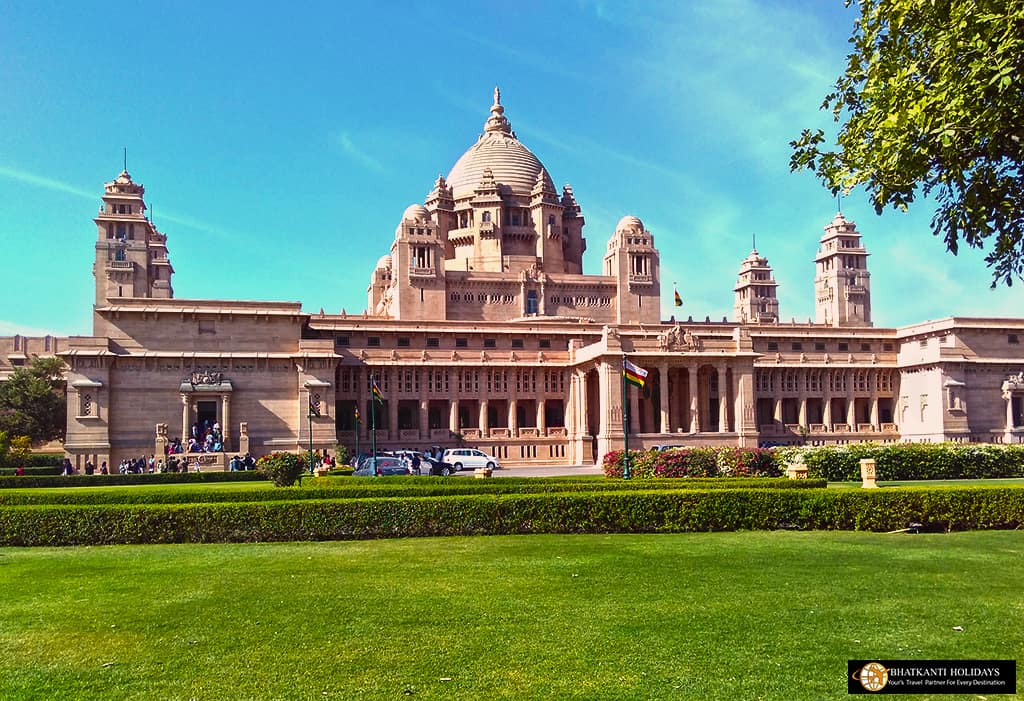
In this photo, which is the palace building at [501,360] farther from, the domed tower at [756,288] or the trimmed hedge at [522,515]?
the domed tower at [756,288]

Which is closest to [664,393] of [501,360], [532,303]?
[501,360]

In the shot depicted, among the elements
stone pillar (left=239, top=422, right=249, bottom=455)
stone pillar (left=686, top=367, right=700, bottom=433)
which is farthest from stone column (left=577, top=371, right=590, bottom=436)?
stone pillar (left=239, top=422, right=249, bottom=455)

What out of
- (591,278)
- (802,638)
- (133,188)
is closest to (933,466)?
(802,638)

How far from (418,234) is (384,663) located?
220 feet

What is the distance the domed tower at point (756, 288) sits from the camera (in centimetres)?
11512

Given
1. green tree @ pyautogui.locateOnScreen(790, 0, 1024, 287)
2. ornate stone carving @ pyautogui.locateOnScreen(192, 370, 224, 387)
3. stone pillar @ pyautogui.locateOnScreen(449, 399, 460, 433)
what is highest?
green tree @ pyautogui.locateOnScreen(790, 0, 1024, 287)

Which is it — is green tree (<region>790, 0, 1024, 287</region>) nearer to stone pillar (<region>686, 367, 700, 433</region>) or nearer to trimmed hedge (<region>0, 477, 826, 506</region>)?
trimmed hedge (<region>0, 477, 826, 506</region>)

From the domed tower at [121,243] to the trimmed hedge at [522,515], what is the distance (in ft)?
218

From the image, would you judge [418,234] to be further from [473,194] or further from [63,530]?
[63,530]

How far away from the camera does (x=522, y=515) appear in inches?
808

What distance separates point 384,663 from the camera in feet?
32.1

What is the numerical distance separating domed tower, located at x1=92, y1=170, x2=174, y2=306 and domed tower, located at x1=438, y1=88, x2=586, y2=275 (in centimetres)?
2739

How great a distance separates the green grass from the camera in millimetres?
9219

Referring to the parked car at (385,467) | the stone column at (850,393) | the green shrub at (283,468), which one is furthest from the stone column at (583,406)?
the green shrub at (283,468)
